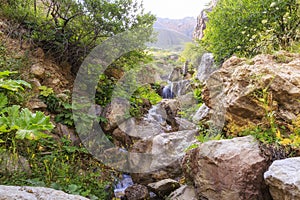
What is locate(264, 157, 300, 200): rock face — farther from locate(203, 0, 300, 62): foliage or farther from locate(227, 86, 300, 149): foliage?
locate(203, 0, 300, 62): foliage

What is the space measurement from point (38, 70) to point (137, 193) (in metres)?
3.47

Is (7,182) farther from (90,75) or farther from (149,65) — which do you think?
(149,65)

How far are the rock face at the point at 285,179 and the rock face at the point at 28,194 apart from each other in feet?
6.32

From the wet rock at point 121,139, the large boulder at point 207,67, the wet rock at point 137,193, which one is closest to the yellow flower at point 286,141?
the wet rock at point 137,193

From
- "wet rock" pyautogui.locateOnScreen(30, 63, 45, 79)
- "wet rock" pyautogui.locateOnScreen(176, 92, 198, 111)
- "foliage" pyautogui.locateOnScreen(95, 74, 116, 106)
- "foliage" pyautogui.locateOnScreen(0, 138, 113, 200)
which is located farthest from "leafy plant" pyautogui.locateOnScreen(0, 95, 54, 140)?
"wet rock" pyautogui.locateOnScreen(176, 92, 198, 111)

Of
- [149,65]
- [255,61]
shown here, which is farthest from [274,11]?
[149,65]

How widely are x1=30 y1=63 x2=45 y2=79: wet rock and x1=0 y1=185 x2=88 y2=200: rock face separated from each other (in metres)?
3.54

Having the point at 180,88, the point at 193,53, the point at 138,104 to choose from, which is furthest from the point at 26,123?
the point at 193,53

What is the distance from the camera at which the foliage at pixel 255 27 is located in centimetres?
473

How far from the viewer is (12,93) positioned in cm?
355

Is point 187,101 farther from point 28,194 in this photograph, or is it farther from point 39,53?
point 28,194

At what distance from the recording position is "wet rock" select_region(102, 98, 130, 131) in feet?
16.9

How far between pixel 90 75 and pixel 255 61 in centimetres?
376

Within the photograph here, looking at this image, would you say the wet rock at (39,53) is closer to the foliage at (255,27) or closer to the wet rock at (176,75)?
→ the foliage at (255,27)
